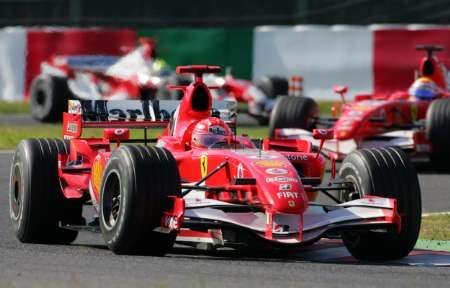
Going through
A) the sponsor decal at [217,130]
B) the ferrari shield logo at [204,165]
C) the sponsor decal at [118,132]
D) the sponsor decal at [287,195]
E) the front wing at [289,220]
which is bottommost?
the front wing at [289,220]

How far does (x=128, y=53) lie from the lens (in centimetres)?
3095

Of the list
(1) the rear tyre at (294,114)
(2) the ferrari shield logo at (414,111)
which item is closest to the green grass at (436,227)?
(2) the ferrari shield logo at (414,111)

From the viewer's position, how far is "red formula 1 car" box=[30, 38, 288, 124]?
2816 centimetres

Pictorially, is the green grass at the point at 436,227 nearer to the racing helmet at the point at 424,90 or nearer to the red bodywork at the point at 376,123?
the red bodywork at the point at 376,123

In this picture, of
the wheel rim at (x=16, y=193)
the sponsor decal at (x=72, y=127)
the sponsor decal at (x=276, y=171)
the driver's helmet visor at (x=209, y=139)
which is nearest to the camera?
the sponsor decal at (x=276, y=171)

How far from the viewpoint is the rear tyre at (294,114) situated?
21.2 meters

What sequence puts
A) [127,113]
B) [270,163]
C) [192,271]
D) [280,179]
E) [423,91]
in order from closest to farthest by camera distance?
[192,271] → [280,179] → [270,163] → [127,113] → [423,91]

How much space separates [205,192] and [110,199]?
849mm

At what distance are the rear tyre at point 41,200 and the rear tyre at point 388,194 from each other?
103 inches

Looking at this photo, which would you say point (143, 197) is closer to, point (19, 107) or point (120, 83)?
point (120, 83)

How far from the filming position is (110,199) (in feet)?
36.6

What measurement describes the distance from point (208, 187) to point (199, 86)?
1.97 m

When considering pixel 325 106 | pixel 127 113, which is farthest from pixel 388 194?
pixel 325 106

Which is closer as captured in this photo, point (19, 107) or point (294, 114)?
point (294, 114)
